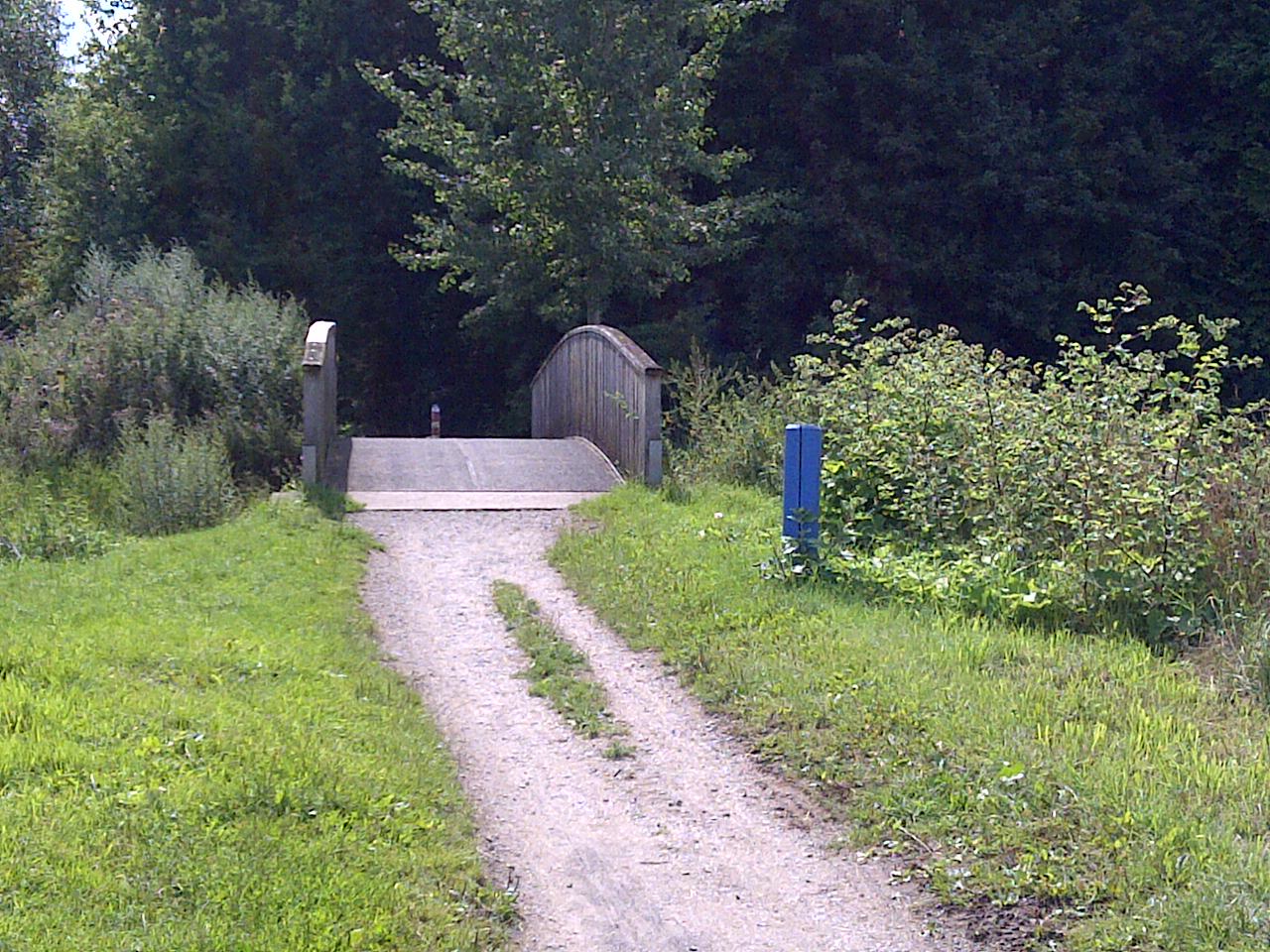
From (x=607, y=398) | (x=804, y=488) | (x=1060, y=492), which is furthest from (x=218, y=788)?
(x=607, y=398)

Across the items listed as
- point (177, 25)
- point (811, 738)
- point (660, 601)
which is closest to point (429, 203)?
point (177, 25)

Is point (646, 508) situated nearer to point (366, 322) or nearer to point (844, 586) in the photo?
point (844, 586)

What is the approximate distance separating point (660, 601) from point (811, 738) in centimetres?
261

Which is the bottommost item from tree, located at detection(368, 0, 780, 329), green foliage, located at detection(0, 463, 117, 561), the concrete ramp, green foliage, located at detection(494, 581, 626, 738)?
green foliage, located at detection(494, 581, 626, 738)

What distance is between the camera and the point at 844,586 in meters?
8.80

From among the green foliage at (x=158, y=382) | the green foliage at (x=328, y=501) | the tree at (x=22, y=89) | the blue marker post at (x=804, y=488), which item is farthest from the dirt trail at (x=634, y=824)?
the tree at (x=22, y=89)

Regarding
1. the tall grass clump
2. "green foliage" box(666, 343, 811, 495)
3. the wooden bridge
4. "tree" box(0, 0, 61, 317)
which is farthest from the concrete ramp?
"tree" box(0, 0, 61, 317)

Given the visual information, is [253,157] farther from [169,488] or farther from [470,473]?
[169,488]

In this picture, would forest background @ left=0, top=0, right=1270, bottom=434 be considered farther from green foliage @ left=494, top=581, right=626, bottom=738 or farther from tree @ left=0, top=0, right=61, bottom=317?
green foliage @ left=494, top=581, right=626, bottom=738

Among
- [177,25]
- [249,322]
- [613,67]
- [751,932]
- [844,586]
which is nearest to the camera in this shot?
→ [751,932]

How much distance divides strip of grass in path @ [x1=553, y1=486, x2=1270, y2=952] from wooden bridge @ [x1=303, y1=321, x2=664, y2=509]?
4.26m

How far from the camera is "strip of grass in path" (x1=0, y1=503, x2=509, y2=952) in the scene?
4496mm

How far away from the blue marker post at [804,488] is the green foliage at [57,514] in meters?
4.92

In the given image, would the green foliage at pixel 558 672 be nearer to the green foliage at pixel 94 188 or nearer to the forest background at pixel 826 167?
the forest background at pixel 826 167
